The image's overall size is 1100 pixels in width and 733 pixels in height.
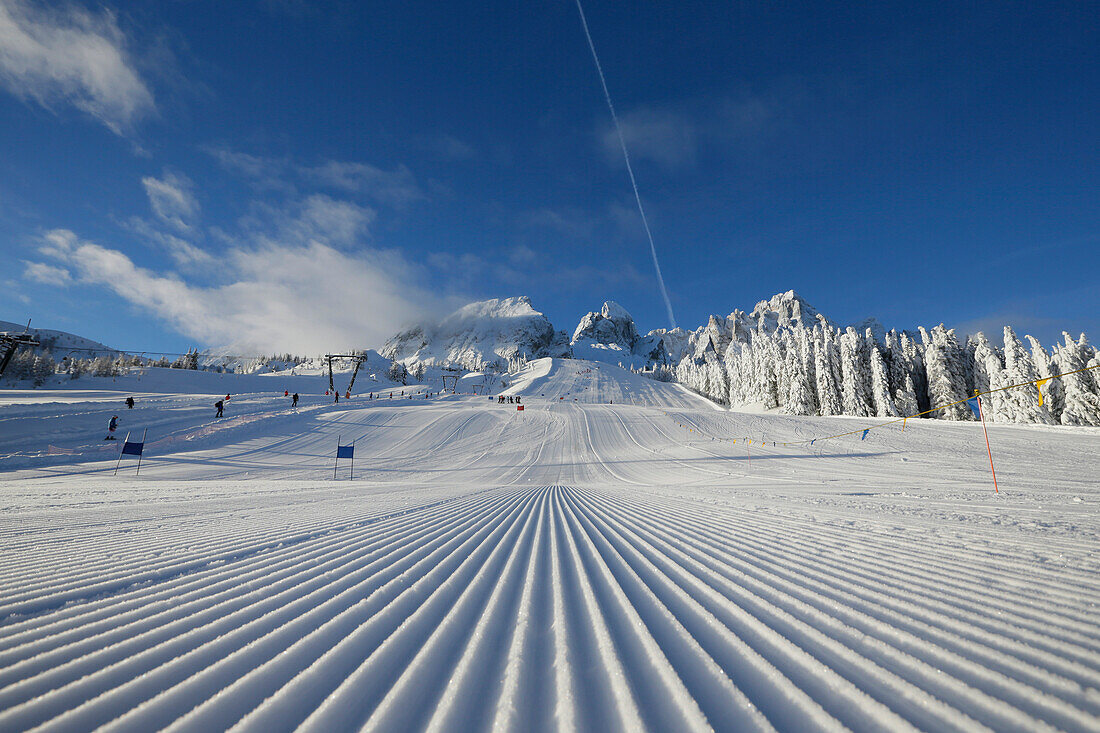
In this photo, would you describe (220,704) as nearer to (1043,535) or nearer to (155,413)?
(1043,535)

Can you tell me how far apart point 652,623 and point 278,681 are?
7.97 ft

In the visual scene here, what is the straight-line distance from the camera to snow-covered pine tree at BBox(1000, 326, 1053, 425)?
103 ft

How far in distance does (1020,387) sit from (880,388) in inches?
373

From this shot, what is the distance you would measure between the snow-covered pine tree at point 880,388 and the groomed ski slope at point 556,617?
122 feet

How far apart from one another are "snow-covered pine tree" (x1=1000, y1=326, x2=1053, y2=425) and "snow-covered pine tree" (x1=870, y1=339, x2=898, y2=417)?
7.83m

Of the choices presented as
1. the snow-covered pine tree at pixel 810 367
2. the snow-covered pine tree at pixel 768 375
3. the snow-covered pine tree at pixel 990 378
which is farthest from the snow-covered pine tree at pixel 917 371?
the snow-covered pine tree at pixel 768 375

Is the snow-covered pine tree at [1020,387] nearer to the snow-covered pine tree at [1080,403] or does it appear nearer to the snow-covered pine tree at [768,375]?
the snow-covered pine tree at [1080,403]

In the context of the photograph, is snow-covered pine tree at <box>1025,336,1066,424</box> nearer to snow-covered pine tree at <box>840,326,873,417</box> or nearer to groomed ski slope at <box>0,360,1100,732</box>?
snow-covered pine tree at <box>840,326,873,417</box>

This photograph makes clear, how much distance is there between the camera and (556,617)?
2.98m

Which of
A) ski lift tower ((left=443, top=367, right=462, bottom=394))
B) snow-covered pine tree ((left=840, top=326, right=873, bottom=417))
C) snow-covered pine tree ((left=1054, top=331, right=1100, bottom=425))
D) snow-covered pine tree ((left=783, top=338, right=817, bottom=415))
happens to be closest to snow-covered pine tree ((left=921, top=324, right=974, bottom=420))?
snow-covered pine tree ((left=840, top=326, right=873, bottom=417))

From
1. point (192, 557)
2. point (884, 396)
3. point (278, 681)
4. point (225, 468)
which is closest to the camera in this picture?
point (278, 681)

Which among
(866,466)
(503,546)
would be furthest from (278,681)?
(866,466)

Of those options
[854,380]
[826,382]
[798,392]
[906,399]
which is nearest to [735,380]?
[798,392]

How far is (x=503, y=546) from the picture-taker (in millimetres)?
5508
